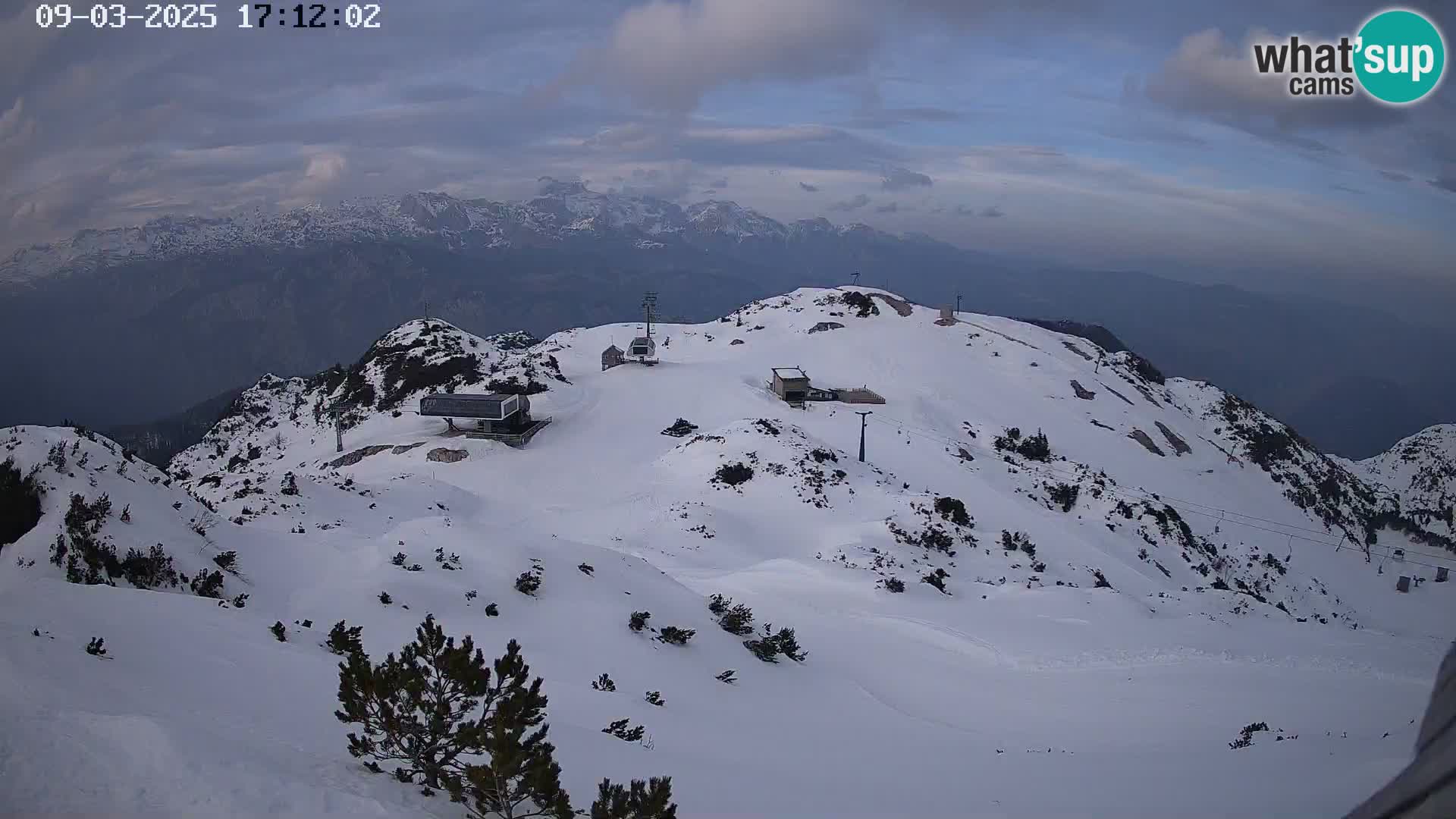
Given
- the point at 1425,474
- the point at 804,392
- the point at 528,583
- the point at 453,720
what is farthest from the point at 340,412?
the point at 1425,474

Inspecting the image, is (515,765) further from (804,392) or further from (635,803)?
(804,392)

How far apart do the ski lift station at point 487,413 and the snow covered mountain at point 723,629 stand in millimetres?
998

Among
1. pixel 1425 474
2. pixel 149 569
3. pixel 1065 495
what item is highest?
pixel 149 569

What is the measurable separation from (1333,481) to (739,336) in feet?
208

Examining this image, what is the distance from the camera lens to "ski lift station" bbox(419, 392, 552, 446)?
42469 mm

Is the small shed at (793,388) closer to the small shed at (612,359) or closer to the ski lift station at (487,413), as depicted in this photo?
the small shed at (612,359)

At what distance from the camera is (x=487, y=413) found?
139ft

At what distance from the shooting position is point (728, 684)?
1353cm

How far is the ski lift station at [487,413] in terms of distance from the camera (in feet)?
139

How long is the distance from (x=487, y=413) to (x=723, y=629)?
30283 mm

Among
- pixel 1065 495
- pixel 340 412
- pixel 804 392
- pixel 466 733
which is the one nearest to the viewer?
pixel 466 733

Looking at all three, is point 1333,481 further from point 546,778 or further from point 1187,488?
point 546,778

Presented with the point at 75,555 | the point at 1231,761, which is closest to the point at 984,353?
the point at 1231,761

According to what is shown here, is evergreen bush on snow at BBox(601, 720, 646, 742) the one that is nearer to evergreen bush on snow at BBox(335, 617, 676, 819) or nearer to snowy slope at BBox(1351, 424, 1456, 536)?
evergreen bush on snow at BBox(335, 617, 676, 819)
